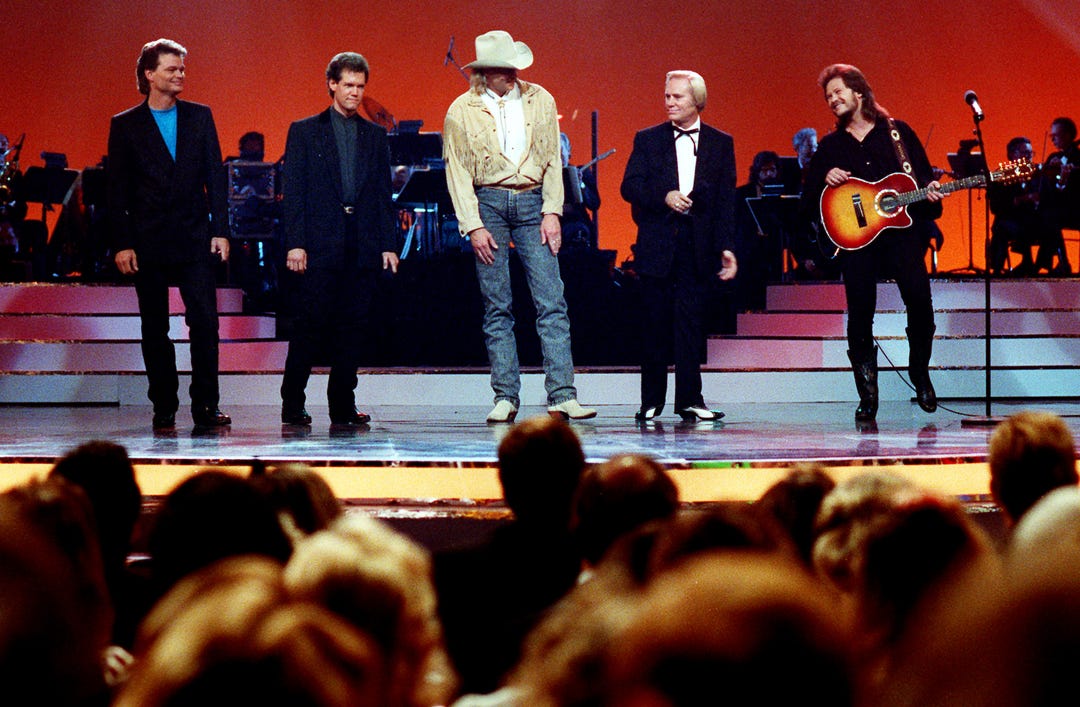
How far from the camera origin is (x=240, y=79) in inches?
444

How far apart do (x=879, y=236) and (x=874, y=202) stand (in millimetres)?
155

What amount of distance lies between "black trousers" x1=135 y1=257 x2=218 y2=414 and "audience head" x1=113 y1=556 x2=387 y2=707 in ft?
14.6

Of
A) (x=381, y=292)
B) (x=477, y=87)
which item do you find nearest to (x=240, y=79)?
(x=381, y=292)

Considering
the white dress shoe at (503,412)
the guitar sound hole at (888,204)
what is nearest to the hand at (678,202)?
the guitar sound hole at (888,204)

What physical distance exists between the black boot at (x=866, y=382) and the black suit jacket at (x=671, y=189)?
2.63ft

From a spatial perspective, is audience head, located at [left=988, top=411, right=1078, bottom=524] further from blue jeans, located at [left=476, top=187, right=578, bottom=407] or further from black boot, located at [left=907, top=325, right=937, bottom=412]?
black boot, located at [left=907, top=325, right=937, bottom=412]

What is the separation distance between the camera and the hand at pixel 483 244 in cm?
516

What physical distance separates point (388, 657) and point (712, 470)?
2.70m

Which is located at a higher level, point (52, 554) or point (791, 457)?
point (52, 554)

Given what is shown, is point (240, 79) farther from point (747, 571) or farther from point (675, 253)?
point (747, 571)

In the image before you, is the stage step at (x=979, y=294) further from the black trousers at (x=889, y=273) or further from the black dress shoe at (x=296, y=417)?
the black dress shoe at (x=296, y=417)

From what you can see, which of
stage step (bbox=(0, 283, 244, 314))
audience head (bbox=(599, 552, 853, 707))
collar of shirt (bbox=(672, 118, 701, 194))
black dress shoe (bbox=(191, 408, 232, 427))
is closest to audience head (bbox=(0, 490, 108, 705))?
audience head (bbox=(599, 552, 853, 707))

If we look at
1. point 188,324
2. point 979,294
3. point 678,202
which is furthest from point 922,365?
point 188,324

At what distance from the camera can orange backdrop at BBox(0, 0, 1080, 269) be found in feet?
36.6
